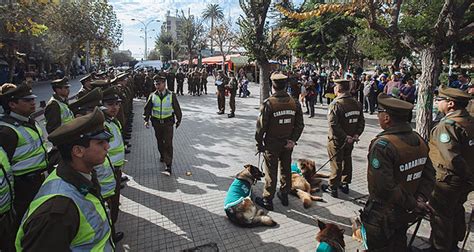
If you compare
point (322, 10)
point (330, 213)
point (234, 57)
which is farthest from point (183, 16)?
point (330, 213)

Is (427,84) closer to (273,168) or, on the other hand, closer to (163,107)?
(273,168)

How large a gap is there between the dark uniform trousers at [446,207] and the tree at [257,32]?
9139 mm

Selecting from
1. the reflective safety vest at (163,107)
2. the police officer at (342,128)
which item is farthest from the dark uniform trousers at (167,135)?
the police officer at (342,128)

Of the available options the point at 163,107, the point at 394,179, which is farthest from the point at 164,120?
the point at 394,179

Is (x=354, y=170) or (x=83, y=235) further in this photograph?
(x=354, y=170)

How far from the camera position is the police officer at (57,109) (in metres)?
4.45

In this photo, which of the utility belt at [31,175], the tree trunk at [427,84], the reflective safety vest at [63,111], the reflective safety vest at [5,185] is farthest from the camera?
the tree trunk at [427,84]

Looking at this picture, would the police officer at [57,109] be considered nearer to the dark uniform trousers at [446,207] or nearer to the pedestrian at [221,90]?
the dark uniform trousers at [446,207]

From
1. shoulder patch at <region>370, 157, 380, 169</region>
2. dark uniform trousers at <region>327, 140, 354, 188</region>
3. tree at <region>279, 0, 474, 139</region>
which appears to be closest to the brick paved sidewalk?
dark uniform trousers at <region>327, 140, 354, 188</region>

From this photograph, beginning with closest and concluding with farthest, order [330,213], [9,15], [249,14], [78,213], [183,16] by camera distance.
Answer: [78,213] → [330,213] → [9,15] → [249,14] → [183,16]

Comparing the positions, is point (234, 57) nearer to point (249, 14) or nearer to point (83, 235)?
point (249, 14)

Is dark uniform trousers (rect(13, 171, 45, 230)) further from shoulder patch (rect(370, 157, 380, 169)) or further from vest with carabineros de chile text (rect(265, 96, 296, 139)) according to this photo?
shoulder patch (rect(370, 157, 380, 169))

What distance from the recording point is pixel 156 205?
4.82 meters

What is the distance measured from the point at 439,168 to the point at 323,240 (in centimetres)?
152
